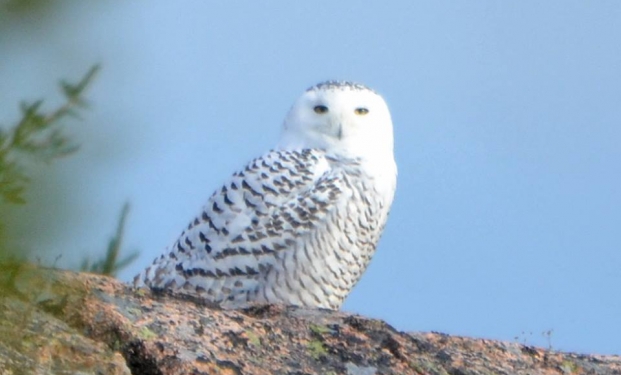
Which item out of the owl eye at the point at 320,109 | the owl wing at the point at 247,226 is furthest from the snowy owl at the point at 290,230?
the owl eye at the point at 320,109

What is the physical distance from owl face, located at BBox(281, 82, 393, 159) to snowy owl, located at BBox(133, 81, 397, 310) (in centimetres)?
2

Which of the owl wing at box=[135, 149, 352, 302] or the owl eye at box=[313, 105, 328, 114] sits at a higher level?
the owl eye at box=[313, 105, 328, 114]

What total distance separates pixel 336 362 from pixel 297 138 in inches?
186

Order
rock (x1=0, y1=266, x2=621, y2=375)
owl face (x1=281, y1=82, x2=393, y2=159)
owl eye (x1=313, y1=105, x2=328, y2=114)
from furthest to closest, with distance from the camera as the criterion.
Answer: owl eye (x1=313, y1=105, x2=328, y2=114) → owl face (x1=281, y1=82, x2=393, y2=159) → rock (x1=0, y1=266, x2=621, y2=375)

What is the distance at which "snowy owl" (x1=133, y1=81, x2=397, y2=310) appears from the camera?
7.96 meters

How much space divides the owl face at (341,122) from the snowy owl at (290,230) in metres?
0.02

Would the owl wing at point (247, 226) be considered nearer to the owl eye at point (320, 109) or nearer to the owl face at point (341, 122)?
the owl face at point (341, 122)

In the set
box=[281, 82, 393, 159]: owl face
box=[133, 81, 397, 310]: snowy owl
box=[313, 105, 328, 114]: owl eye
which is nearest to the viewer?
box=[133, 81, 397, 310]: snowy owl

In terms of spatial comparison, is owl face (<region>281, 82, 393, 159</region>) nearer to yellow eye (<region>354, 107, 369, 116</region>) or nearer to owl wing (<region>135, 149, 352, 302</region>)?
yellow eye (<region>354, 107, 369, 116</region>)

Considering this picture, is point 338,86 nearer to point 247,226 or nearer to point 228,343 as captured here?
point 247,226

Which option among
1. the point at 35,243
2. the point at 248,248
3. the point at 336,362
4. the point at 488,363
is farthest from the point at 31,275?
the point at 248,248

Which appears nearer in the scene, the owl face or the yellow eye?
the owl face

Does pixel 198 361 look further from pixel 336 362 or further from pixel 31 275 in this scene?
pixel 31 275

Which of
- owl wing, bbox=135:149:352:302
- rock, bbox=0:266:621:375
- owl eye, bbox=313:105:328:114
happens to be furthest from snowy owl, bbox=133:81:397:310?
rock, bbox=0:266:621:375
